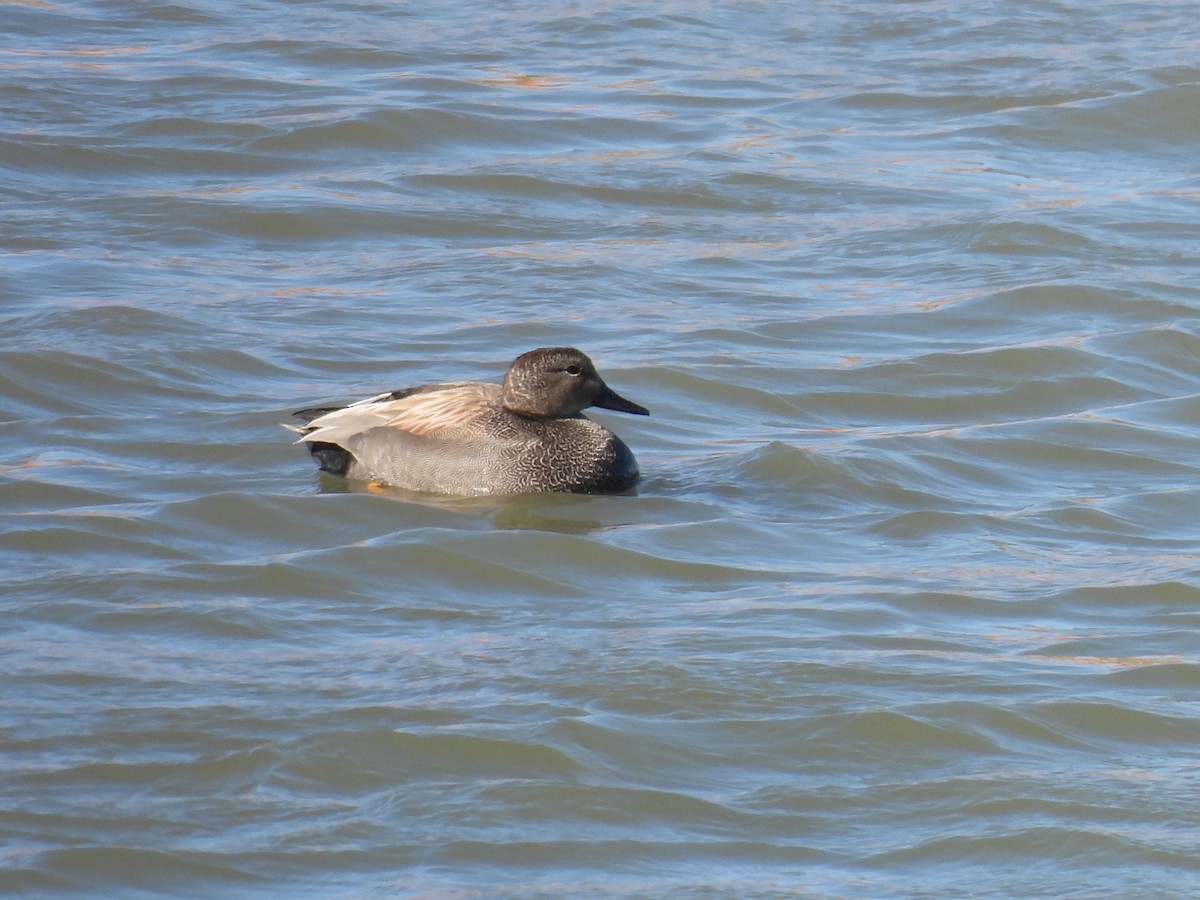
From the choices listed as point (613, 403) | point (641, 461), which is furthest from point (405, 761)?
point (641, 461)

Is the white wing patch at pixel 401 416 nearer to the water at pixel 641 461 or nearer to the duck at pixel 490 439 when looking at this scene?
the duck at pixel 490 439

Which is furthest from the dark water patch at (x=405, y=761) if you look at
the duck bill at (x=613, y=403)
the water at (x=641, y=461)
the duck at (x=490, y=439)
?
the duck bill at (x=613, y=403)

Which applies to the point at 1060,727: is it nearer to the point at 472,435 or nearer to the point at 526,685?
the point at 526,685

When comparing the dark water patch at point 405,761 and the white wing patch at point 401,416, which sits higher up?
the white wing patch at point 401,416

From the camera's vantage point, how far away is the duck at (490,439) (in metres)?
7.64

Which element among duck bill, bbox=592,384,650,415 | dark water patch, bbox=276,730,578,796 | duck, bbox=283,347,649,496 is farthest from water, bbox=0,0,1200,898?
duck bill, bbox=592,384,650,415

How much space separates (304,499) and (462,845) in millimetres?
2990

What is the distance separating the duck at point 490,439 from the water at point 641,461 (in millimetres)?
130

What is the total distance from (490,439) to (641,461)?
80 cm

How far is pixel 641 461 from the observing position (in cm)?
826

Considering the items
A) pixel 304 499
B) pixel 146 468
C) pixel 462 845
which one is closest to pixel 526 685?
pixel 462 845

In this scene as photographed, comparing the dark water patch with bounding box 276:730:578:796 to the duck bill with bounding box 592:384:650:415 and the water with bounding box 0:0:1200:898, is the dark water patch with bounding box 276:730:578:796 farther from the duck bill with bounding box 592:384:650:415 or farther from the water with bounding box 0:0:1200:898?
the duck bill with bounding box 592:384:650:415

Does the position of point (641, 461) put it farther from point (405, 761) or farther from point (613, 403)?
point (405, 761)

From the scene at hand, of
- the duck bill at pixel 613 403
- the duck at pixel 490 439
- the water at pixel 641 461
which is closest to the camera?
the water at pixel 641 461
